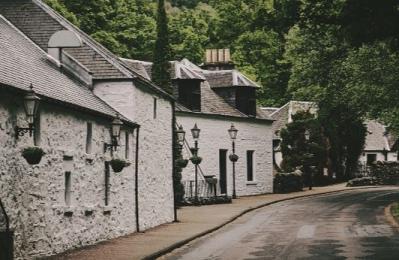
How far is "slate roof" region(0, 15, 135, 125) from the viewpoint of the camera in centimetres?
1605

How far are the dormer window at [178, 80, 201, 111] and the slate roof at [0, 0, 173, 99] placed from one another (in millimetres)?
16472

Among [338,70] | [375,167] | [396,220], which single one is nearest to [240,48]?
[375,167]

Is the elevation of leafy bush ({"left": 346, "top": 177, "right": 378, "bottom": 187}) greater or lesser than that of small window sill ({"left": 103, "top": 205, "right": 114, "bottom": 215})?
greater

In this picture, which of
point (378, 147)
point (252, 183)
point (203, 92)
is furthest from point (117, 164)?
point (378, 147)

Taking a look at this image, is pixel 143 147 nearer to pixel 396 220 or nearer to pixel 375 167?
pixel 396 220

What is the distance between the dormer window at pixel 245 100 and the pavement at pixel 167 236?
1079 centimetres

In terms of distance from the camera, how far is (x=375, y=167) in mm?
58375

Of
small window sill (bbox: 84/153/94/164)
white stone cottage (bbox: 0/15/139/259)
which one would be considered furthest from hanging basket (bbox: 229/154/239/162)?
small window sill (bbox: 84/153/94/164)

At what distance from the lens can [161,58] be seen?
34.0 m

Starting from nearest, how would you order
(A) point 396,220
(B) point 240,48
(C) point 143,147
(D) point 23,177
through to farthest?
(D) point 23,177 → (C) point 143,147 → (A) point 396,220 → (B) point 240,48

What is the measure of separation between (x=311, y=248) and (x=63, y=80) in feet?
26.6

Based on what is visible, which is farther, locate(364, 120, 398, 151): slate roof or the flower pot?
locate(364, 120, 398, 151): slate roof

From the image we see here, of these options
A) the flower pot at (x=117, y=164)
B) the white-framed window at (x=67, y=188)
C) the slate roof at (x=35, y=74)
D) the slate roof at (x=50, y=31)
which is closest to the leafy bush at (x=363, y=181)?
the slate roof at (x=50, y=31)

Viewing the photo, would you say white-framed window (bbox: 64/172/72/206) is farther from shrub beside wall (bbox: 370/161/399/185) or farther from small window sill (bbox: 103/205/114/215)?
shrub beside wall (bbox: 370/161/399/185)
